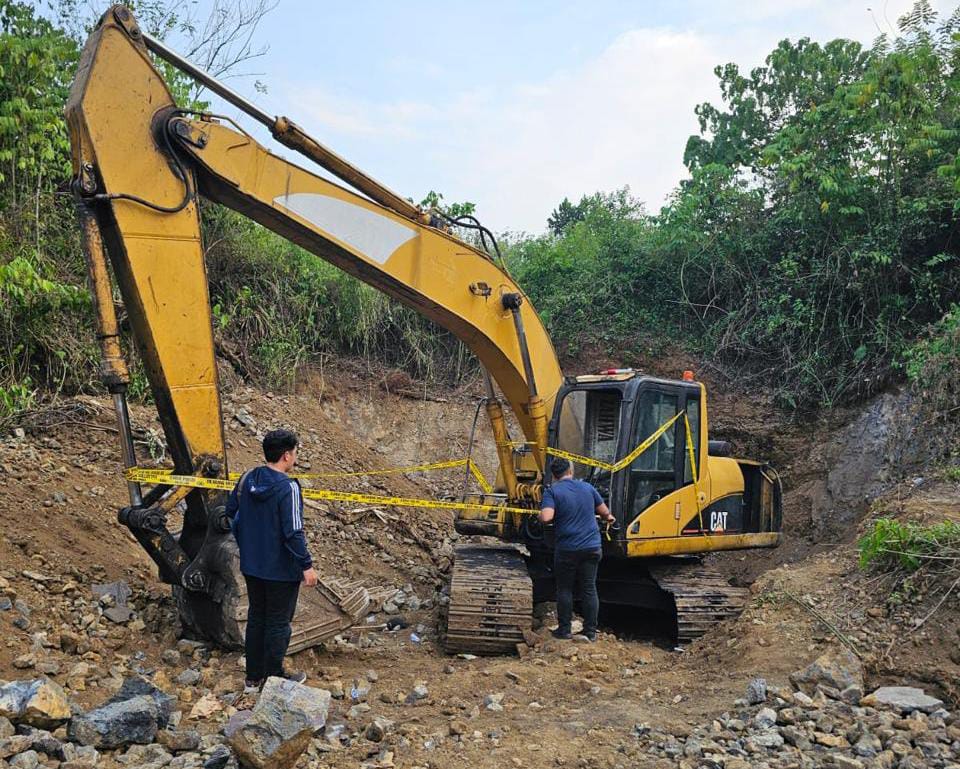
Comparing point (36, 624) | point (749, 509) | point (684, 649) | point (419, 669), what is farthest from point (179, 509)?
point (749, 509)

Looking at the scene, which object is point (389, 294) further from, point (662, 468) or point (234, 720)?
point (234, 720)

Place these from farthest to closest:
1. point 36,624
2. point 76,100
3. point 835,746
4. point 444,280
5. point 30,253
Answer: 1. point 30,253
2. point 444,280
3. point 36,624
4. point 76,100
5. point 835,746

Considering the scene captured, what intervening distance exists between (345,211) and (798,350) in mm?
8698

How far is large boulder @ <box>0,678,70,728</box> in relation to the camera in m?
3.71

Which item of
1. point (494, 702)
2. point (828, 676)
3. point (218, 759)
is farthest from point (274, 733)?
point (828, 676)

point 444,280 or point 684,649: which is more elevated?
point 444,280

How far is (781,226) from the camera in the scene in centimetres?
1317

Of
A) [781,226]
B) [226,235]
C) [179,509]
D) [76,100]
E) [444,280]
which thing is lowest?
[179,509]

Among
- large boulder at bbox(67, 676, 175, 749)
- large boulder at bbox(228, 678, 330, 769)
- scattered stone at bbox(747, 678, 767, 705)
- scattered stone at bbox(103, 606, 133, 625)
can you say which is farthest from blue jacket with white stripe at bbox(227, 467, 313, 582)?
scattered stone at bbox(747, 678, 767, 705)

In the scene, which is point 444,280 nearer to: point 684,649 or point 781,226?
point 684,649

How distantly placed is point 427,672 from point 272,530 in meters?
1.63

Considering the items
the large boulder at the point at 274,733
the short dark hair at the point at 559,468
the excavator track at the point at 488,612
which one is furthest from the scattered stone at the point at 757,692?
the large boulder at the point at 274,733

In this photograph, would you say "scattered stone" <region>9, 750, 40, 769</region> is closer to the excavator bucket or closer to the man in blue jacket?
the man in blue jacket

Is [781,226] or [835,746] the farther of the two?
[781,226]
